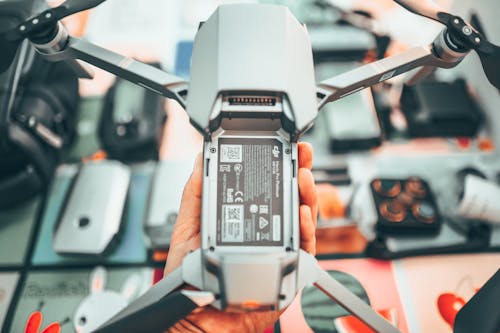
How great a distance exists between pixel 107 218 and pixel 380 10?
103 centimetres

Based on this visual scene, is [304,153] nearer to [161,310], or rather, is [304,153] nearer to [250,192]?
[250,192]

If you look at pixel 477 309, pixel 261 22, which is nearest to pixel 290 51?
pixel 261 22

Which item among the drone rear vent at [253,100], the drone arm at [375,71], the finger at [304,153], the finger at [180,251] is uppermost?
the drone arm at [375,71]

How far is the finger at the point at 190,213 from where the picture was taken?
0.85 meters

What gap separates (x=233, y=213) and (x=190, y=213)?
0.66 feet

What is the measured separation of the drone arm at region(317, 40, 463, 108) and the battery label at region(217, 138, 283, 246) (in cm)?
12

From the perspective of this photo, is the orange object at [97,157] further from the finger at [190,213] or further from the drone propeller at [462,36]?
the drone propeller at [462,36]

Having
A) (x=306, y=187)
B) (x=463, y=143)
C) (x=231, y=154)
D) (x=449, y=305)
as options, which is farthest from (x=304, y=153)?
(x=463, y=143)

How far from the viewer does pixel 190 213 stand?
0.87 meters

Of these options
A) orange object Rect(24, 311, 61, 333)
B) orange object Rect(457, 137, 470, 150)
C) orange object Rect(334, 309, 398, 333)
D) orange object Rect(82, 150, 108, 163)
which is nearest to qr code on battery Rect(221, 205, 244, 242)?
orange object Rect(334, 309, 398, 333)

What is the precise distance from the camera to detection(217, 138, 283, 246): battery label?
0.68 metres

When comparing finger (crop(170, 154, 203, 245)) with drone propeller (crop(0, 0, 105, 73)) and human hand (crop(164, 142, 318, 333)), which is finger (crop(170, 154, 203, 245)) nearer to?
human hand (crop(164, 142, 318, 333))

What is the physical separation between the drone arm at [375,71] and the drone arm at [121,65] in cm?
23

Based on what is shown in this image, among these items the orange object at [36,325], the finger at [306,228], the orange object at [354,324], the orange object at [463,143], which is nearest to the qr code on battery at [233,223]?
the finger at [306,228]
